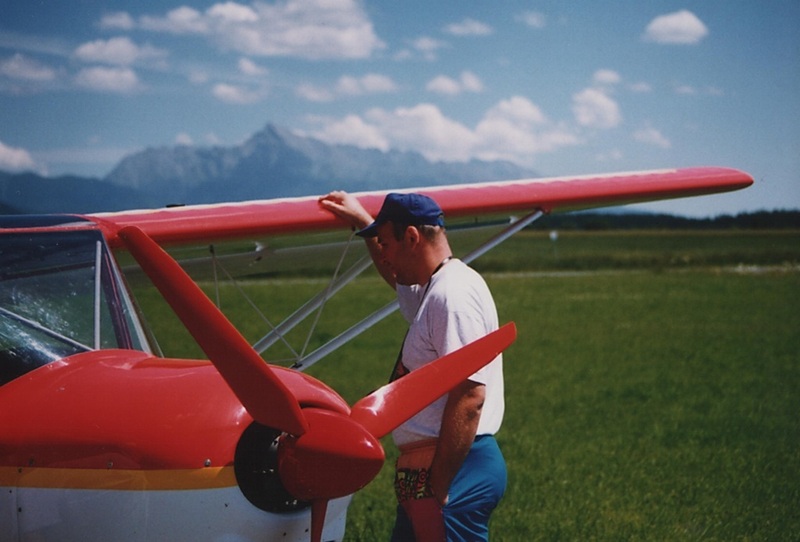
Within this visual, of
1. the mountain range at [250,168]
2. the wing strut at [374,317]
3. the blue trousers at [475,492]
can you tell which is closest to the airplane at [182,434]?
the blue trousers at [475,492]

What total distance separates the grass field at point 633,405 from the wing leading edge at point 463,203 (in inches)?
87.3

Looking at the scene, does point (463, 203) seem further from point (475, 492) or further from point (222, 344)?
point (222, 344)

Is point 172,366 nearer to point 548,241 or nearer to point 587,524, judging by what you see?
point 587,524

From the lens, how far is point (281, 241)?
6609mm

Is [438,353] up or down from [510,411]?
up

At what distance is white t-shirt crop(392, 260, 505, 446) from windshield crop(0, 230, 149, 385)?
4.23 ft

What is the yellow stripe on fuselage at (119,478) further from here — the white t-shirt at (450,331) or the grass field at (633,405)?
the grass field at (633,405)

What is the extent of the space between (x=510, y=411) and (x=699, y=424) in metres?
2.36

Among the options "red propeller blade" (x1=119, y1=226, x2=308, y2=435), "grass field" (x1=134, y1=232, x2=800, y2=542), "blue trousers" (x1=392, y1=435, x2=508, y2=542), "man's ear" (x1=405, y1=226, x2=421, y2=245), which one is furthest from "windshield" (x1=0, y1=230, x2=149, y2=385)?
"grass field" (x1=134, y1=232, x2=800, y2=542)

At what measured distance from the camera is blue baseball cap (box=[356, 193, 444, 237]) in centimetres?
369

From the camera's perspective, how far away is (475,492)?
3598mm

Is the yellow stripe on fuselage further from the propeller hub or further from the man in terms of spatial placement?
the man

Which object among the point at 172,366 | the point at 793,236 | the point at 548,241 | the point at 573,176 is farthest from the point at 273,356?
the point at 548,241

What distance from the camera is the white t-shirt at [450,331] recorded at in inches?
139
